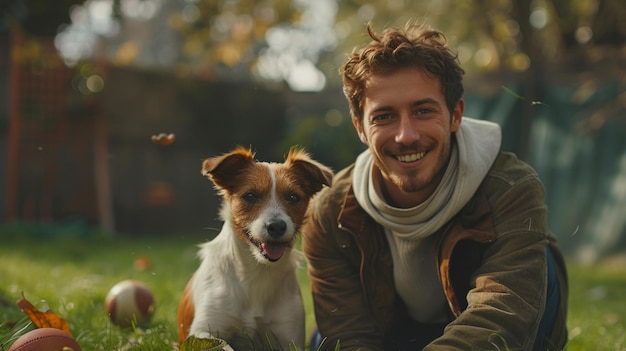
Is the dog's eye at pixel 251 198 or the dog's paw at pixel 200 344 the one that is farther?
the dog's eye at pixel 251 198

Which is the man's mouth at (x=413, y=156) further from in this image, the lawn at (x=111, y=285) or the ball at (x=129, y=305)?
the ball at (x=129, y=305)

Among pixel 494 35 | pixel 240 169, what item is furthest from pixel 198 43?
pixel 240 169

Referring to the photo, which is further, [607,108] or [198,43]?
[198,43]

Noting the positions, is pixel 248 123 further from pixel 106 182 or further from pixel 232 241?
pixel 232 241

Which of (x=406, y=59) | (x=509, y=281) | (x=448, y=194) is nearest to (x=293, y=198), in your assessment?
(x=448, y=194)

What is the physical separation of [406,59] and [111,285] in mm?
3557

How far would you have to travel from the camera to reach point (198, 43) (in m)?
12.6

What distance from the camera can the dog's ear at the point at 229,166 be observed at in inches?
126

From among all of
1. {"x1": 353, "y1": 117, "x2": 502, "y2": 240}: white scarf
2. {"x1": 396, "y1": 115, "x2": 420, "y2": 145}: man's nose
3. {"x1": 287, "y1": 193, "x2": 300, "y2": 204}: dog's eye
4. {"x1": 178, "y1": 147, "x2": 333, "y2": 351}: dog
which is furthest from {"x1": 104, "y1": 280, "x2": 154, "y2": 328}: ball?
{"x1": 396, "y1": 115, "x2": 420, "y2": 145}: man's nose

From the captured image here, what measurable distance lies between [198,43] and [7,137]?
12.4 ft

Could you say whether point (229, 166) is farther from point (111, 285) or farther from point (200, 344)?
point (111, 285)

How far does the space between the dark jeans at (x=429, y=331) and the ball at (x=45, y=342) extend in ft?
3.81

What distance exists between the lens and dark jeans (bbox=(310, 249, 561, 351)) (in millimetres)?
3127

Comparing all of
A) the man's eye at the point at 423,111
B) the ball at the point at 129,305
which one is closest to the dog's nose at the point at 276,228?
the man's eye at the point at 423,111
